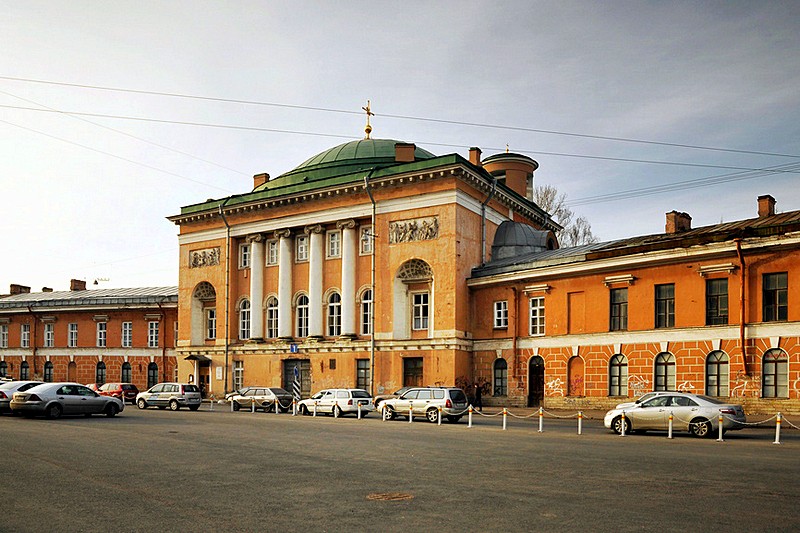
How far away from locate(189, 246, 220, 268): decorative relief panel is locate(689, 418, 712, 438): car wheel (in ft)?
123

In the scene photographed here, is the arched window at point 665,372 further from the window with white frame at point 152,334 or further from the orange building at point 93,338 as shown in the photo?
the window with white frame at point 152,334

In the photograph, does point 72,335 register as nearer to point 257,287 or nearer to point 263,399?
point 257,287

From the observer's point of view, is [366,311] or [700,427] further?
[366,311]

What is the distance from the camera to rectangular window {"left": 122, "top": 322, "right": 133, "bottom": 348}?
2346 inches

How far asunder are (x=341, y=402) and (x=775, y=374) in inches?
722

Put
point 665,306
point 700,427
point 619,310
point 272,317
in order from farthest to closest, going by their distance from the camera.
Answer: point 272,317 < point 619,310 < point 665,306 < point 700,427

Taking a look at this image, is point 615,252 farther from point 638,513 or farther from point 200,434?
point 638,513

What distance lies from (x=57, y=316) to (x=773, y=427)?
55.3 metres

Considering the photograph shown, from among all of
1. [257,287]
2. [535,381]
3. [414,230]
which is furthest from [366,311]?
[535,381]

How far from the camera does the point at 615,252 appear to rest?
35625mm

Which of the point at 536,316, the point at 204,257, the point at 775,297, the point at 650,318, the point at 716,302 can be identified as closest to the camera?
the point at 775,297

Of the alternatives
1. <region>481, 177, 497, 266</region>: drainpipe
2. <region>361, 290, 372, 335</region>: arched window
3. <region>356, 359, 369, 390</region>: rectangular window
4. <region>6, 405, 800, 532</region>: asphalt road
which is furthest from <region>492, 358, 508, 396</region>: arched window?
<region>6, 405, 800, 532</region>: asphalt road

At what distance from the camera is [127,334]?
59812mm

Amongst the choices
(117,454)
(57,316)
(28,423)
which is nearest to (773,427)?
(117,454)
